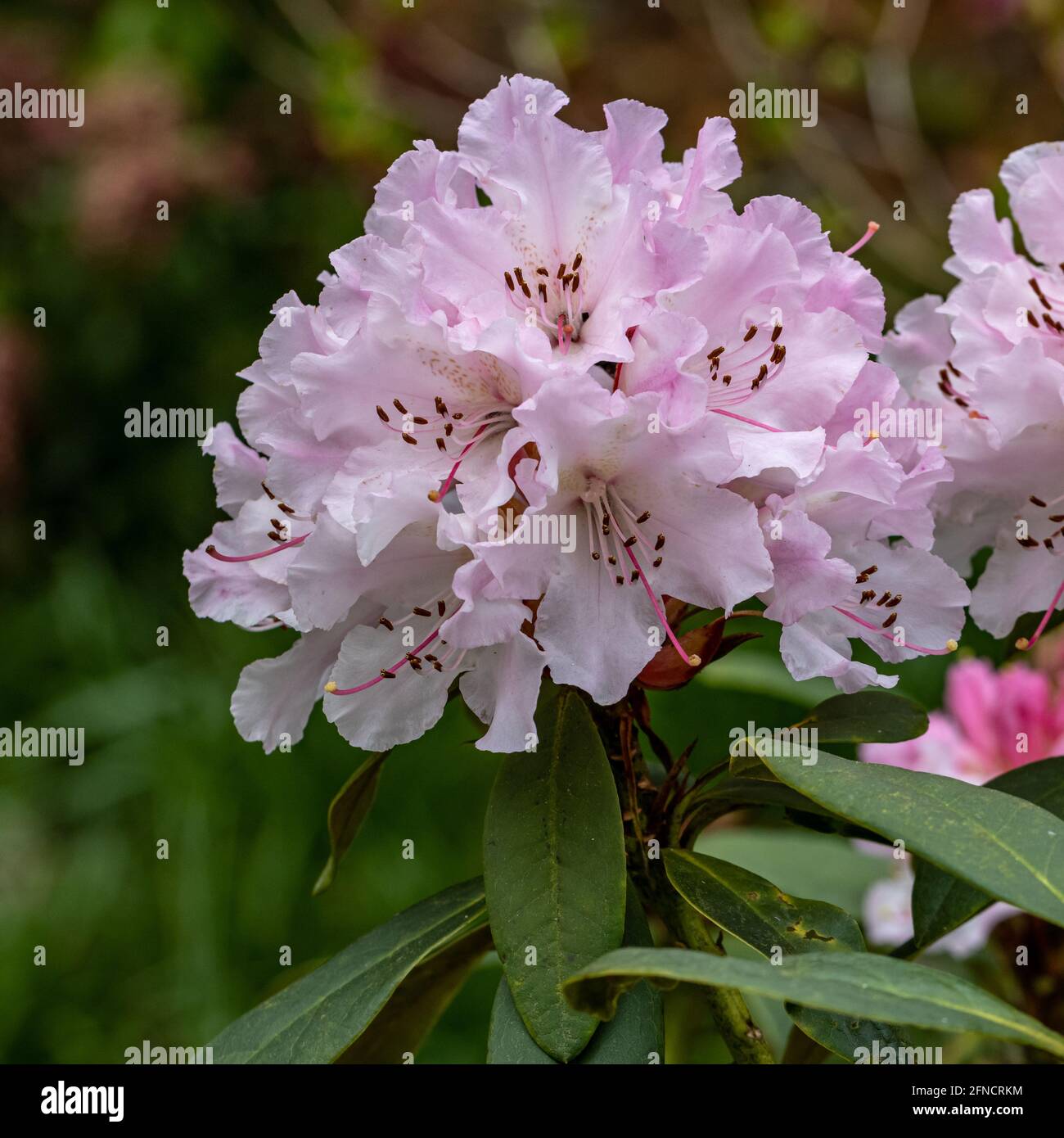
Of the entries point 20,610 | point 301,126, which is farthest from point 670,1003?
point 301,126

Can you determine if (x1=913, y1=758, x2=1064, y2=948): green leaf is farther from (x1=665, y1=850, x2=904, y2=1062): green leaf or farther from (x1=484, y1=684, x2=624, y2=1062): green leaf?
(x1=484, y1=684, x2=624, y2=1062): green leaf

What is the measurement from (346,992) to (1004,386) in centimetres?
53

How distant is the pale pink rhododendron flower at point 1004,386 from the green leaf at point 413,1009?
414 millimetres

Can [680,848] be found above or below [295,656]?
below

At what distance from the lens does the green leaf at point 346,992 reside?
739 mm

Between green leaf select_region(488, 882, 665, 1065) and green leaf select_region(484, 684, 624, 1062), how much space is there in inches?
0.7

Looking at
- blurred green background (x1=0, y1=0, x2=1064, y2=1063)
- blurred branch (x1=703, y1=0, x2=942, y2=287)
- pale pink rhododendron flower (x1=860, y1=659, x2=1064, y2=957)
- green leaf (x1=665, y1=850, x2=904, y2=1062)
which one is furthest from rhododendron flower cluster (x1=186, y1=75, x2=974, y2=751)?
blurred branch (x1=703, y1=0, x2=942, y2=287)

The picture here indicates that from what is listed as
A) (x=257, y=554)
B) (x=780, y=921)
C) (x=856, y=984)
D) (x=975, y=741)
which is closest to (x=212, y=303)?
(x=975, y=741)

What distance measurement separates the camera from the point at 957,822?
660mm

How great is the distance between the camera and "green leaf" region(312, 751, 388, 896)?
2.76ft

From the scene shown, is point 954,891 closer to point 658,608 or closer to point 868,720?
point 868,720

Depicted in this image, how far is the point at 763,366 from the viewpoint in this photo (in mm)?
732

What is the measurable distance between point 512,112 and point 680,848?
17.3 inches

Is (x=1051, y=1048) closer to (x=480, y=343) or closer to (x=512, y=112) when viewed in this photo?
(x=480, y=343)
